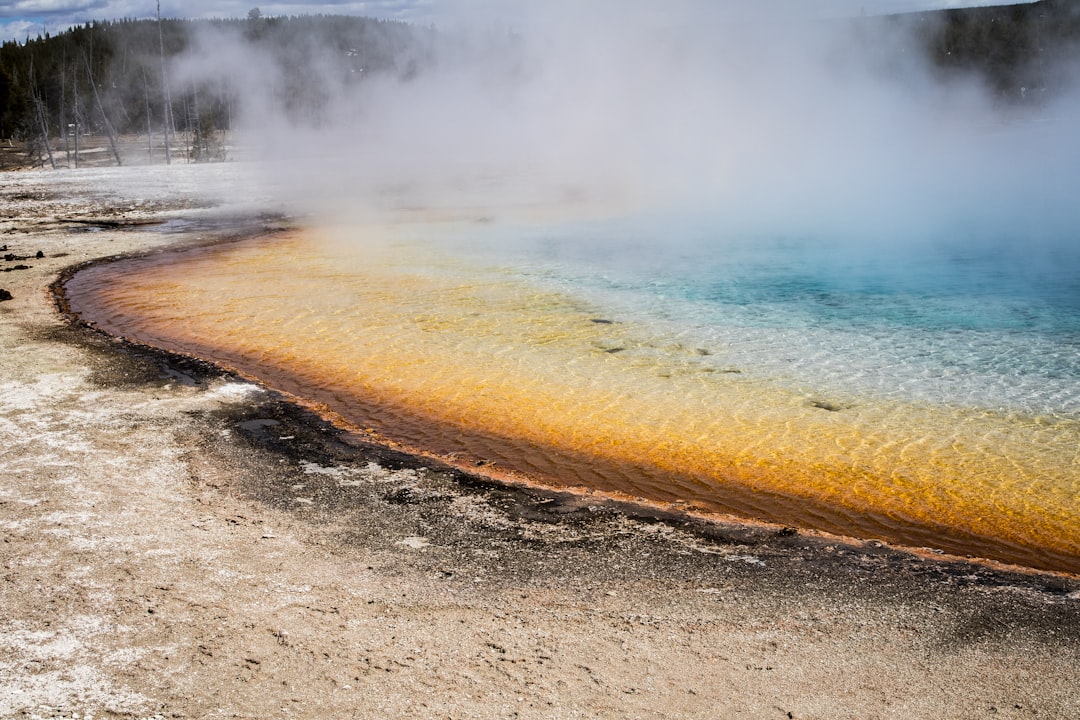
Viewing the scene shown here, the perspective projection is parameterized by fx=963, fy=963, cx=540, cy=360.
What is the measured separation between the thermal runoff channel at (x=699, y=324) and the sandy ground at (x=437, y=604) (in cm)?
45

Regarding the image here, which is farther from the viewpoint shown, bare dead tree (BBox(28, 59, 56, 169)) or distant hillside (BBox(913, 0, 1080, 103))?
Answer: distant hillside (BBox(913, 0, 1080, 103))

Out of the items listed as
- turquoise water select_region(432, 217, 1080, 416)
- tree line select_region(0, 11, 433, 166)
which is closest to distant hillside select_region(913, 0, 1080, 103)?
tree line select_region(0, 11, 433, 166)

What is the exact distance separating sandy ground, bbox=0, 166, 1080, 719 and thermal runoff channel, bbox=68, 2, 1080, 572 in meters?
0.45

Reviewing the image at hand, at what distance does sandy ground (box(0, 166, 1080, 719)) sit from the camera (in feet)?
6.46

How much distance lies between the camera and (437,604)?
2.34 meters

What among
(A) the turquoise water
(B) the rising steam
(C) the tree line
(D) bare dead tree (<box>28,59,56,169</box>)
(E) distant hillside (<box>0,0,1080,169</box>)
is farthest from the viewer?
A: (E) distant hillside (<box>0,0,1080,169</box>)

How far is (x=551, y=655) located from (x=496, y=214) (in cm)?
890

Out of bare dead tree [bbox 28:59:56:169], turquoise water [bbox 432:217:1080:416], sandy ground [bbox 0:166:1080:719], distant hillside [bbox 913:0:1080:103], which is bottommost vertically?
sandy ground [bbox 0:166:1080:719]

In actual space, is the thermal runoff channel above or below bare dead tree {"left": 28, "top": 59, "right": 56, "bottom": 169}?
below

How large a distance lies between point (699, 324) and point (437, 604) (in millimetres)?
3562

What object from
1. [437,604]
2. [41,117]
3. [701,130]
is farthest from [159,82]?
[437,604]

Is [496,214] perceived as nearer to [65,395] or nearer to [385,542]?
[65,395]

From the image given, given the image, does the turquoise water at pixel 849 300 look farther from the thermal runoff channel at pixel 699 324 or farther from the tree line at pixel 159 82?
the tree line at pixel 159 82

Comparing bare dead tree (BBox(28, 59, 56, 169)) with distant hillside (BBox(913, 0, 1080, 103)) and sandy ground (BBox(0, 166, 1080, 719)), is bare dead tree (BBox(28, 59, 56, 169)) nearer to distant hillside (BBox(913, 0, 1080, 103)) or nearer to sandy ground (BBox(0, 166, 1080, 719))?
sandy ground (BBox(0, 166, 1080, 719))
